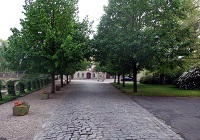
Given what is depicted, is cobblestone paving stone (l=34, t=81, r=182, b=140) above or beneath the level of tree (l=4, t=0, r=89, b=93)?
beneath

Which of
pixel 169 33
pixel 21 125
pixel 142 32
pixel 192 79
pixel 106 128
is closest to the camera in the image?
pixel 106 128

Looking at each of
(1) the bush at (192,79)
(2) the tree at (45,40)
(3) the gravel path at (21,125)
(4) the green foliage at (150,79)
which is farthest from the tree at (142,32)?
(4) the green foliage at (150,79)

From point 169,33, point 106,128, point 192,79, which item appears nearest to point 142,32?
point 169,33

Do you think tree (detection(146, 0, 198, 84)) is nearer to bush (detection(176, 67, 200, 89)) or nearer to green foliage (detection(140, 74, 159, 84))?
bush (detection(176, 67, 200, 89))

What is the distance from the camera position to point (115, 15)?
22531 mm

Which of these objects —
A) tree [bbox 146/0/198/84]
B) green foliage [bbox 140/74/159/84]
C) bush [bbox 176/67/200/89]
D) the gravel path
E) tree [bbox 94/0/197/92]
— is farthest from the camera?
green foliage [bbox 140/74/159/84]

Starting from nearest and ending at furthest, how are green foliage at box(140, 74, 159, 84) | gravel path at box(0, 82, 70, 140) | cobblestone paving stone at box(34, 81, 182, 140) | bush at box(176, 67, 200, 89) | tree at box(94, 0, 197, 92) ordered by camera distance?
cobblestone paving stone at box(34, 81, 182, 140)
gravel path at box(0, 82, 70, 140)
tree at box(94, 0, 197, 92)
bush at box(176, 67, 200, 89)
green foliage at box(140, 74, 159, 84)

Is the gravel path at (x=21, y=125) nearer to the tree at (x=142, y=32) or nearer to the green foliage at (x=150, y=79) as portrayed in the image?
the tree at (x=142, y=32)

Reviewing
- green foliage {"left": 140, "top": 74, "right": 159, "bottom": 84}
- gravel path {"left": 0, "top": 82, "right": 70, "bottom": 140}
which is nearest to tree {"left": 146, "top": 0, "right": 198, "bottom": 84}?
gravel path {"left": 0, "top": 82, "right": 70, "bottom": 140}

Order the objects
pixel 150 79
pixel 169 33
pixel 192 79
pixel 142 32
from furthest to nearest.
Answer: pixel 150 79
pixel 192 79
pixel 169 33
pixel 142 32

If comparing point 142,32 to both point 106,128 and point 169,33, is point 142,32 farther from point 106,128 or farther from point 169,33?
point 106,128

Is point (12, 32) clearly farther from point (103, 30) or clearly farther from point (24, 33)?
point (103, 30)

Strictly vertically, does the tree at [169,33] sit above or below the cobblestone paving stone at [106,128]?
above

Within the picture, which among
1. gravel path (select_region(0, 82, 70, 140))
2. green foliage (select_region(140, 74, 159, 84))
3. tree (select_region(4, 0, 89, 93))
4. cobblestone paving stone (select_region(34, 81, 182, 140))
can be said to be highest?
tree (select_region(4, 0, 89, 93))
